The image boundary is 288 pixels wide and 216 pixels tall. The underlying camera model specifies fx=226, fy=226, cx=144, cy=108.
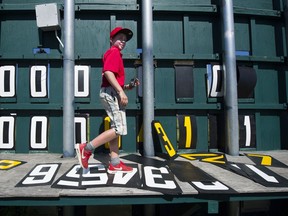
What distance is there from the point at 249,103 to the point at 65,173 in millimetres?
3551

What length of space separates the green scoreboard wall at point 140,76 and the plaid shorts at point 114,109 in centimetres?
125

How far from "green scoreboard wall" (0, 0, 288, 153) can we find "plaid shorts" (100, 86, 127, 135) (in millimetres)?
1248

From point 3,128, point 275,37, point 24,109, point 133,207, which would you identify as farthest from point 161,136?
point 275,37

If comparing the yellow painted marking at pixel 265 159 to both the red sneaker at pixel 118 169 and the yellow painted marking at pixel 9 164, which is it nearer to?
the red sneaker at pixel 118 169

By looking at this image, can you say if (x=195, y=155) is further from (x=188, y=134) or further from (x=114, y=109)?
(x=114, y=109)

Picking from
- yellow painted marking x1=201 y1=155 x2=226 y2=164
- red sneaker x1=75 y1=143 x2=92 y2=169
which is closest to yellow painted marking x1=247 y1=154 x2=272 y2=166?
yellow painted marking x1=201 y1=155 x2=226 y2=164

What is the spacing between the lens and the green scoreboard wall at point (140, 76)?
4.18 m

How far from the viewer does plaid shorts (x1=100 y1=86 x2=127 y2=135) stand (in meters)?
2.89

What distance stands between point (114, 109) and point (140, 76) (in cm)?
150

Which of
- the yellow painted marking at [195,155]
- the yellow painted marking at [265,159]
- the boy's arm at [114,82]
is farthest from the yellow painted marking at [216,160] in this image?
the boy's arm at [114,82]

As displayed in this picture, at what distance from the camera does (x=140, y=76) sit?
167 inches

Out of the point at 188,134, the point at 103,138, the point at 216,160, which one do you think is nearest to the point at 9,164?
the point at 103,138

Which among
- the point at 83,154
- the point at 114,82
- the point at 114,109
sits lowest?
the point at 83,154

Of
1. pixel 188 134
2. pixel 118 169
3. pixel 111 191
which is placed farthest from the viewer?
pixel 188 134
